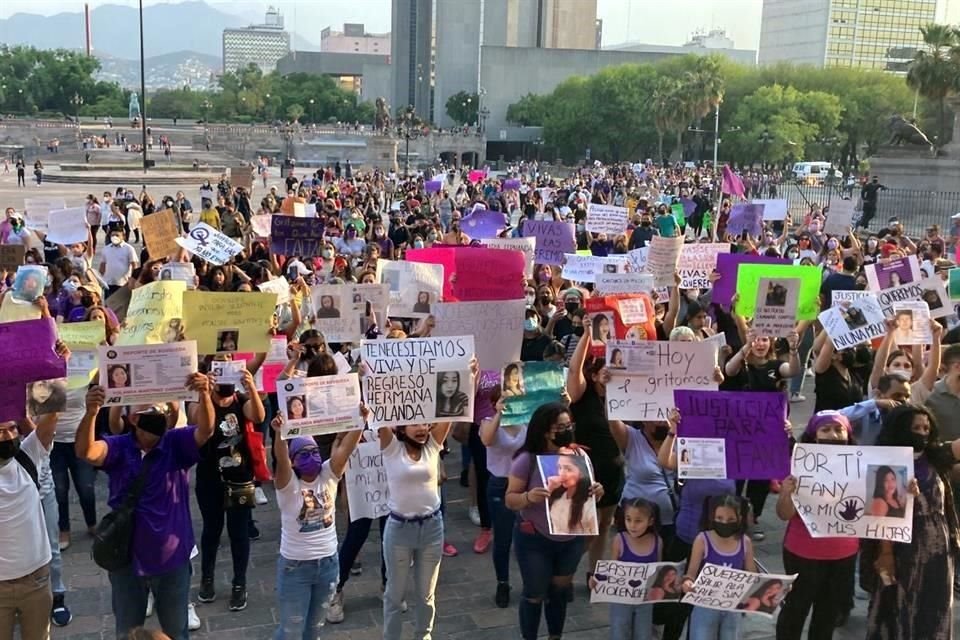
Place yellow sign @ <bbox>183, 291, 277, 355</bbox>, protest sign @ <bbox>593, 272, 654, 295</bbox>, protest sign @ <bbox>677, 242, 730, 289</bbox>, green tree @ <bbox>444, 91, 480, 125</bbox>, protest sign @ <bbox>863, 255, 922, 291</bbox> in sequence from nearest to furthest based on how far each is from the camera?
yellow sign @ <bbox>183, 291, 277, 355</bbox>, protest sign @ <bbox>863, 255, 922, 291</bbox>, protest sign @ <bbox>593, 272, 654, 295</bbox>, protest sign @ <bbox>677, 242, 730, 289</bbox>, green tree @ <bbox>444, 91, 480, 125</bbox>

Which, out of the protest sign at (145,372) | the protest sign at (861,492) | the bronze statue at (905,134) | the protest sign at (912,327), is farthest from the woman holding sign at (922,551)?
the bronze statue at (905,134)

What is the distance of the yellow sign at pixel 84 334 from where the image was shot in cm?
671

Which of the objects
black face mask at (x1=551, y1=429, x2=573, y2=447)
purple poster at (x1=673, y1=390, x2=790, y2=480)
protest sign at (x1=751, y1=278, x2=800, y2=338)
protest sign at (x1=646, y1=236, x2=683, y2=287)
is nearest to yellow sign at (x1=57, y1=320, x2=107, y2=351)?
black face mask at (x1=551, y1=429, x2=573, y2=447)

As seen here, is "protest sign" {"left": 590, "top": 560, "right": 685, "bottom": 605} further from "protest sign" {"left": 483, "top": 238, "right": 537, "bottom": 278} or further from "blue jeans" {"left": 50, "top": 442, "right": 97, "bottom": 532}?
"protest sign" {"left": 483, "top": 238, "right": 537, "bottom": 278}

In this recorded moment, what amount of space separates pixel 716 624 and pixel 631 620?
45cm

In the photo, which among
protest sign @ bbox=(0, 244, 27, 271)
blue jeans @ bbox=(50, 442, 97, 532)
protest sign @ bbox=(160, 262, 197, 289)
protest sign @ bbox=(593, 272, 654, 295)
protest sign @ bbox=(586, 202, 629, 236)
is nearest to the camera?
blue jeans @ bbox=(50, 442, 97, 532)

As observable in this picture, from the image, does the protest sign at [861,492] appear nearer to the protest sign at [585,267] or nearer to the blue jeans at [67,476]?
the blue jeans at [67,476]

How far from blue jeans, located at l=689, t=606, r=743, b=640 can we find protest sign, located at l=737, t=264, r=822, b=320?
395 cm

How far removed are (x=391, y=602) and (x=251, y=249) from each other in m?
10.3

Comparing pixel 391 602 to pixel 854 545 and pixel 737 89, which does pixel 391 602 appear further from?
pixel 737 89

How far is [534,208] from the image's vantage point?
823 inches


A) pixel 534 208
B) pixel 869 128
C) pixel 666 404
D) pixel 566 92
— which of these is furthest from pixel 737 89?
pixel 666 404

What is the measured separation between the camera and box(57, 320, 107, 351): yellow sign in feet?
22.0

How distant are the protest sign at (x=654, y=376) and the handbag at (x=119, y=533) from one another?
2.65m
